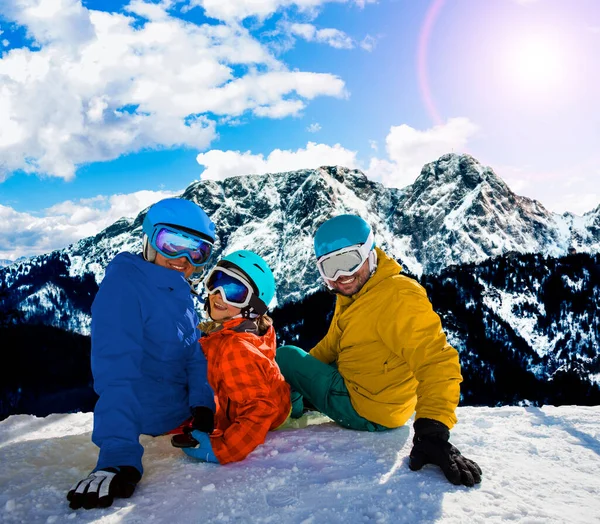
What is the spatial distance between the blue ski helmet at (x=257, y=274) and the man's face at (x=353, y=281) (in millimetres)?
562

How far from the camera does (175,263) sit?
3223mm

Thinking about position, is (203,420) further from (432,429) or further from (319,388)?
(432,429)

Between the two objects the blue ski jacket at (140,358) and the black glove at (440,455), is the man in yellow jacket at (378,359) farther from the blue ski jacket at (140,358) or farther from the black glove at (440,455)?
the blue ski jacket at (140,358)

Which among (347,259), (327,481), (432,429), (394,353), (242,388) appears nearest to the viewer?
(327,481)

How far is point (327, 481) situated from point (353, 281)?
1.56m

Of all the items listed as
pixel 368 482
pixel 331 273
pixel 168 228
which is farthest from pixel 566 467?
pixel 168 228

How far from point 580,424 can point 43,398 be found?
48.7 m

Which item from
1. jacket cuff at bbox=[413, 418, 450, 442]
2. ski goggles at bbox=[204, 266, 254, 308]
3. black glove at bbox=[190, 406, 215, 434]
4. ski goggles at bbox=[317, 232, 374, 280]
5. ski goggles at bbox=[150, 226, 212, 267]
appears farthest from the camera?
ski goggles at bbox=[317, 232, 374, 280]

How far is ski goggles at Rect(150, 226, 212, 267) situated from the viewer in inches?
124

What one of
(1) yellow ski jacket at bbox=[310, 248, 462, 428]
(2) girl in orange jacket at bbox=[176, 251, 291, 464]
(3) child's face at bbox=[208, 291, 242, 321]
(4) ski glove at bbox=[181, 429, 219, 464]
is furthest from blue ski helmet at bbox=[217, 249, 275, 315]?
(4) ski glove at bbox=[181, 429, 219, 464]

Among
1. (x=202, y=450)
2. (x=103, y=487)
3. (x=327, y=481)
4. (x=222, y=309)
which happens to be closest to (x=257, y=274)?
(x=222, y=309)

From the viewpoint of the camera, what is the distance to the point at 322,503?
223 centimetres

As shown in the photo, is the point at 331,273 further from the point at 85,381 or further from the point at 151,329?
the point at 85,381

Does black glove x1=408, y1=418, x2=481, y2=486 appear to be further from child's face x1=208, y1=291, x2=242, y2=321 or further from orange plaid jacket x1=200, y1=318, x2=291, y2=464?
child's face x1=208, y1=291, x2=242, y2=321
